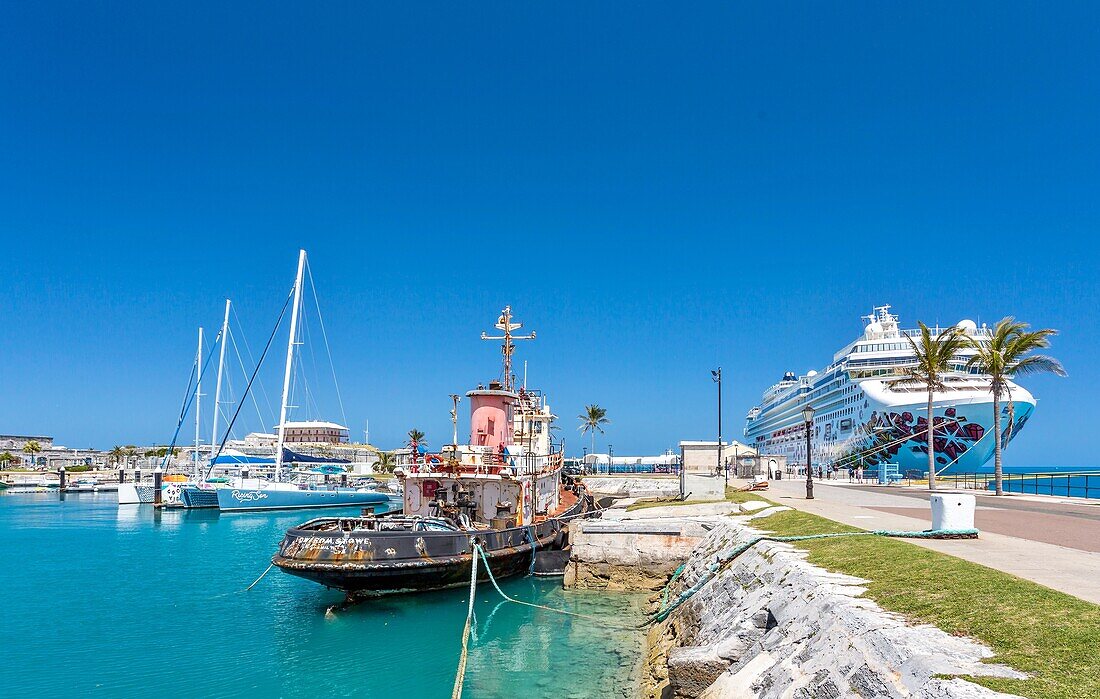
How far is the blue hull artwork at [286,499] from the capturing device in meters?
56.3

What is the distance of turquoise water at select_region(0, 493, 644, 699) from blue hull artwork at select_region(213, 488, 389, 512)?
91.7ft

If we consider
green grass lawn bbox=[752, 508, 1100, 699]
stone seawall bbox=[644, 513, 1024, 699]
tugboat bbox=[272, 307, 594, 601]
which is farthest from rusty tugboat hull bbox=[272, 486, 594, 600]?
green grass lawn bbox=[752, 508, 1100, 699]

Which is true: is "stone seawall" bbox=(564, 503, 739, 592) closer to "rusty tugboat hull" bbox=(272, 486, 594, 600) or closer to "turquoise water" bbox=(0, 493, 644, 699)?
"turquoise water" bbox=(0, 493, 644, 699)

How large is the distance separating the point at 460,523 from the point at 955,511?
14.1 m

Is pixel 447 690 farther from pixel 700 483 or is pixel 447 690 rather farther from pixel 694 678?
pixel 700 483

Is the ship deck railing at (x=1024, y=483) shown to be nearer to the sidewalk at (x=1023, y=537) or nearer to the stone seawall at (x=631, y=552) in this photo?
the sidewalk at (x=1023, y=537)

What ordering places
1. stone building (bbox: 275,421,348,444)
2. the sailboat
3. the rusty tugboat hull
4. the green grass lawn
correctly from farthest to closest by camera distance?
stone building (bbox: 275,421,348,444)
the sailboat
the rusty tugboat hull
the green grass lawn

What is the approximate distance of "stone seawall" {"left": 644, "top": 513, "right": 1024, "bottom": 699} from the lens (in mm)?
5680

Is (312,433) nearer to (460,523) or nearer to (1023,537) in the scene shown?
(460,523)

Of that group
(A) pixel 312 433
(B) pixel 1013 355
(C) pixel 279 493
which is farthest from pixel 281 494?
(A) pixel 312 433

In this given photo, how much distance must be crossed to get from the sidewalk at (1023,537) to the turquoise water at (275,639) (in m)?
6.66

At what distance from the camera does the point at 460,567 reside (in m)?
19.8

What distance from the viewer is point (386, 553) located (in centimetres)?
1839

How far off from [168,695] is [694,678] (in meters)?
11.0
